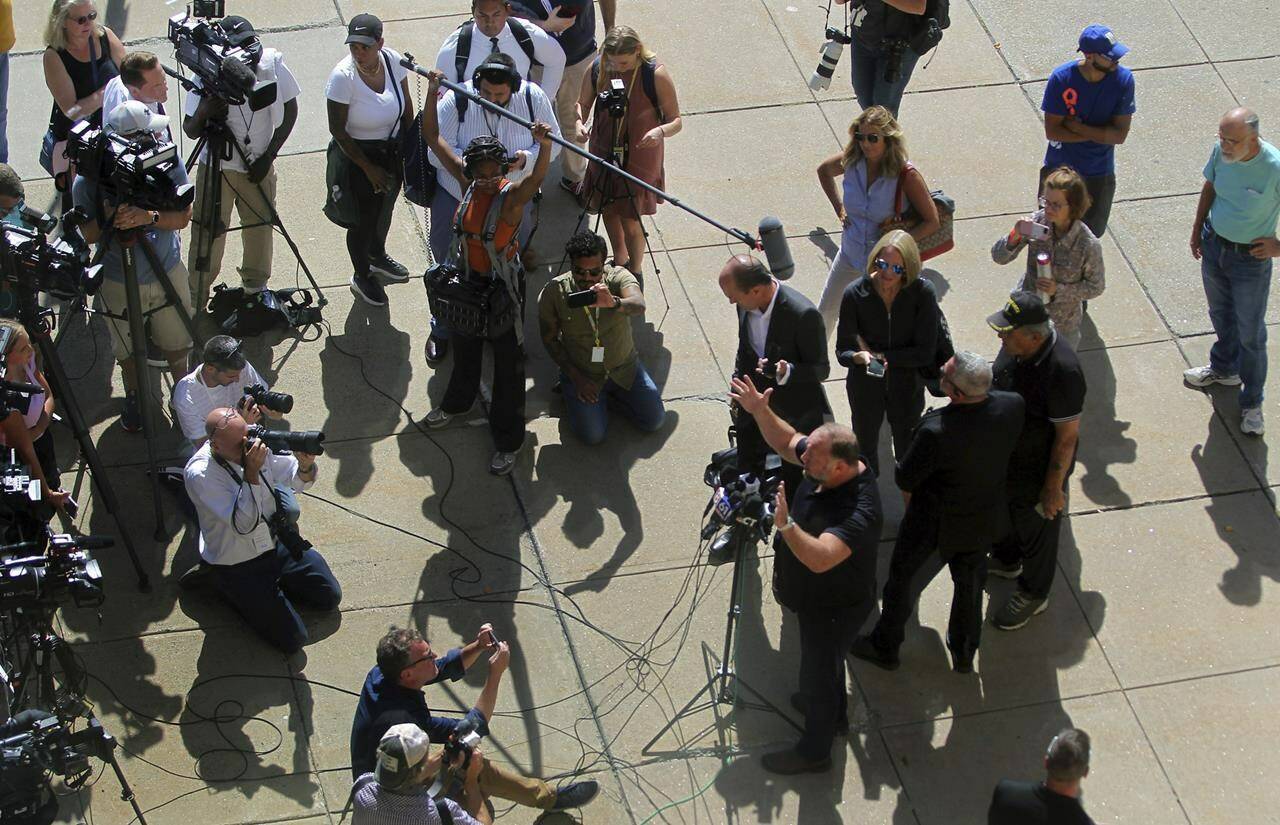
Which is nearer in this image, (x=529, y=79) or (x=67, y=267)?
(x=67, y=267)

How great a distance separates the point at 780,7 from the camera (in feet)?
37.7

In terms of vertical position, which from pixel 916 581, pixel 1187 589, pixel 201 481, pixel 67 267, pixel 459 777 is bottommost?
pixel 1187 589

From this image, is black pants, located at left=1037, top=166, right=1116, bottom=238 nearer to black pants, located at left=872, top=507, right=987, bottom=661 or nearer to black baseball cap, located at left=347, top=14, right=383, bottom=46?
black pants, located at left=872, top=507, right=987, bottom=661

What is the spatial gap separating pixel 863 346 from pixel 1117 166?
3.54m

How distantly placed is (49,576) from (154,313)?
2.32 meters

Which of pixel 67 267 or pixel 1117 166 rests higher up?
pixel 67 267

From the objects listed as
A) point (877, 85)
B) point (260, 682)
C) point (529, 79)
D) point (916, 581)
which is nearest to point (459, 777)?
point (260, 682)

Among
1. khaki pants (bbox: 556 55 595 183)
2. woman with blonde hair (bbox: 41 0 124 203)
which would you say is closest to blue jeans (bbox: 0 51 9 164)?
woman with blonde hair (bbox: 41 0 124 203)

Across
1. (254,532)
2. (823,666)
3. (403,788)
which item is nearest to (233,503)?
(254,532)

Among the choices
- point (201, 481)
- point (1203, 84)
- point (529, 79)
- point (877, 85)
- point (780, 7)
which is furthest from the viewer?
point (780, 7)

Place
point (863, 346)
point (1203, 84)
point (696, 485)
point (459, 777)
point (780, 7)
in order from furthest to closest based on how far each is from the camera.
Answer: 1. point (780, 7)
2. point (1203, 84)
3. point (696, 485)
4. point (863, 346)
5. point (459, 777)

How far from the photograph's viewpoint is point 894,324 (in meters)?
7.48

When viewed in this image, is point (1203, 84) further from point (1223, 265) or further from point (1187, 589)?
point (1187, 589)

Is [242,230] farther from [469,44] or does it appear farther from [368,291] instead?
[469,44]
